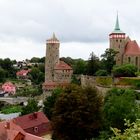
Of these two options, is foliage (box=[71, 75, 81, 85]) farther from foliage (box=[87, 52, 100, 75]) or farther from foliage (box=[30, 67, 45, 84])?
Result: foliage (box=[30, 67, 45, 84])

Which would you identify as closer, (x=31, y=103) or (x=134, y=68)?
(x=31, y=103)

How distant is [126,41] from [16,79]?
75902 mm

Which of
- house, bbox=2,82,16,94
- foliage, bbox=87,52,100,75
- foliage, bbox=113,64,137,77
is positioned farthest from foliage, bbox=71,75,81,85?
house, bbox=2,82,16,94

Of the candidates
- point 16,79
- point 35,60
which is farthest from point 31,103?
point 35,60

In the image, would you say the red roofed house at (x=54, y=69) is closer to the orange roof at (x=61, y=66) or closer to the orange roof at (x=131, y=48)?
the orange roof at (x=61, y=66)

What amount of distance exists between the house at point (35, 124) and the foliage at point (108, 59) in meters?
25.7

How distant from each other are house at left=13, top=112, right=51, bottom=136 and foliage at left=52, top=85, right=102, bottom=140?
27.1ft

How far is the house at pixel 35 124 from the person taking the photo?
42959mm

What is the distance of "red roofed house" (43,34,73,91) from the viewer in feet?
268

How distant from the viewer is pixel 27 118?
45.0 meters

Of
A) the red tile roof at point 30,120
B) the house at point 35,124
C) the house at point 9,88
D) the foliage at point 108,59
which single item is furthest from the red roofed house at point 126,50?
the house at point 9,88

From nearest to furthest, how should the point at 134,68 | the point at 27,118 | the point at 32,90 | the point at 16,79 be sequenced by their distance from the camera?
the point at 27,118
the point at 134,68
the point at 32,90
the point at 16,79

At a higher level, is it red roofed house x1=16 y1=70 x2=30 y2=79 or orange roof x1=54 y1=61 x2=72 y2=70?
orange roof x1=54 y1=61 x2=72 y2=70

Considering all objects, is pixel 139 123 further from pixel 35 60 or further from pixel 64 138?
pixel 35 60
